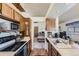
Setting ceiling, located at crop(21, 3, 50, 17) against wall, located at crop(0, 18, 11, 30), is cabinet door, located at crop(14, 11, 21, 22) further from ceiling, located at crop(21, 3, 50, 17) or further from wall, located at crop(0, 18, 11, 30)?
wall, located at crop(0, 18, 11, 30)

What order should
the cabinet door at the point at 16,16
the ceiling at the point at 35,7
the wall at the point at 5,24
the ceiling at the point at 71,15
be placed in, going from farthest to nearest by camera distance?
1. the cabinet door at the point at 16,16
2. the ceiling at the point at 35,7
3. the ceiling at the point at 71,15
4. the wall at the point at 5,24

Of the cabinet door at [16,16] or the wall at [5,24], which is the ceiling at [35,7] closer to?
the cabinet door at [16,16]

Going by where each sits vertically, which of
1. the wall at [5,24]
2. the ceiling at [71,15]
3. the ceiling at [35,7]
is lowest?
the wall at [5,24]

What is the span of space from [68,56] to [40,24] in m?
0.72

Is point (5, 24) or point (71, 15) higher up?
point (71, 15)

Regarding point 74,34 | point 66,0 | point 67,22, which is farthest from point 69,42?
point 66,0

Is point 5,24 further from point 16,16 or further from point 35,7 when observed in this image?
point 35,7

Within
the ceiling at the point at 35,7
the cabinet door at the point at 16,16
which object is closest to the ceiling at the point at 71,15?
the ceiling at the point at 35,7

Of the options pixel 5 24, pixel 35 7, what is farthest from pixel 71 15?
pixel 5 24

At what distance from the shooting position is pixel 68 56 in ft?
4.94

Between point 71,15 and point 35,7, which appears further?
point 35,7

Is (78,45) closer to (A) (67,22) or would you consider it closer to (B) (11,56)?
(A) (67,22)

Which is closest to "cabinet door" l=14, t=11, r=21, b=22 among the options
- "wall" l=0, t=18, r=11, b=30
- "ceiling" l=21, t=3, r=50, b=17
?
"ceiling" l=21, t=3, r=50, b=17

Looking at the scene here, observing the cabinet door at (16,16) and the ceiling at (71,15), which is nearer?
the ceiling at (71,15)
